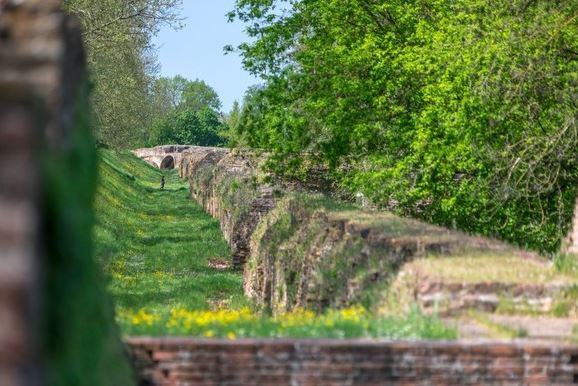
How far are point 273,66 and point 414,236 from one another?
55.1 ft

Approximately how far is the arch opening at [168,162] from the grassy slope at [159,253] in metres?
49.1

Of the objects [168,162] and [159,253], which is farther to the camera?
A: [168,162]

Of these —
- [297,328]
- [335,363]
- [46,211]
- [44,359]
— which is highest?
[46,211]

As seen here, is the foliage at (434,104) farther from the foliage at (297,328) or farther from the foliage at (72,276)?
the foliage at (72,276)

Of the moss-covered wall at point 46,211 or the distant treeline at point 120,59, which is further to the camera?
the distant treeline at point 120,59

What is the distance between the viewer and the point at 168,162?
11344cm

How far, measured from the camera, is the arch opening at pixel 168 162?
113438 mm

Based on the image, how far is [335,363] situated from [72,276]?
12.5 ft

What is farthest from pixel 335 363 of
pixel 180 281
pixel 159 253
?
pixel 159 253

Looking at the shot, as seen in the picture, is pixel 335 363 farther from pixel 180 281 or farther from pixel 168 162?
pixel 168 162

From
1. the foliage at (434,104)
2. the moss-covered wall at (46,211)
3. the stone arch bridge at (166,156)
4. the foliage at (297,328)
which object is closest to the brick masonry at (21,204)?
the moss-covered wall at (46,211)

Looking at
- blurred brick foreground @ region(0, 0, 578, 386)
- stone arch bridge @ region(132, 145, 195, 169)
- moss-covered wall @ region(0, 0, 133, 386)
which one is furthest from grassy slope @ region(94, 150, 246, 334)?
stone arch bridge @ region(132, 145, 195, 169)

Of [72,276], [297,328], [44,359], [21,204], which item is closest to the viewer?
[21,204]

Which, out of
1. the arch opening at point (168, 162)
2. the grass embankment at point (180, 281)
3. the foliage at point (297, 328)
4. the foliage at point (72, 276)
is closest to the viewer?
the foliage at point (72, 276)
